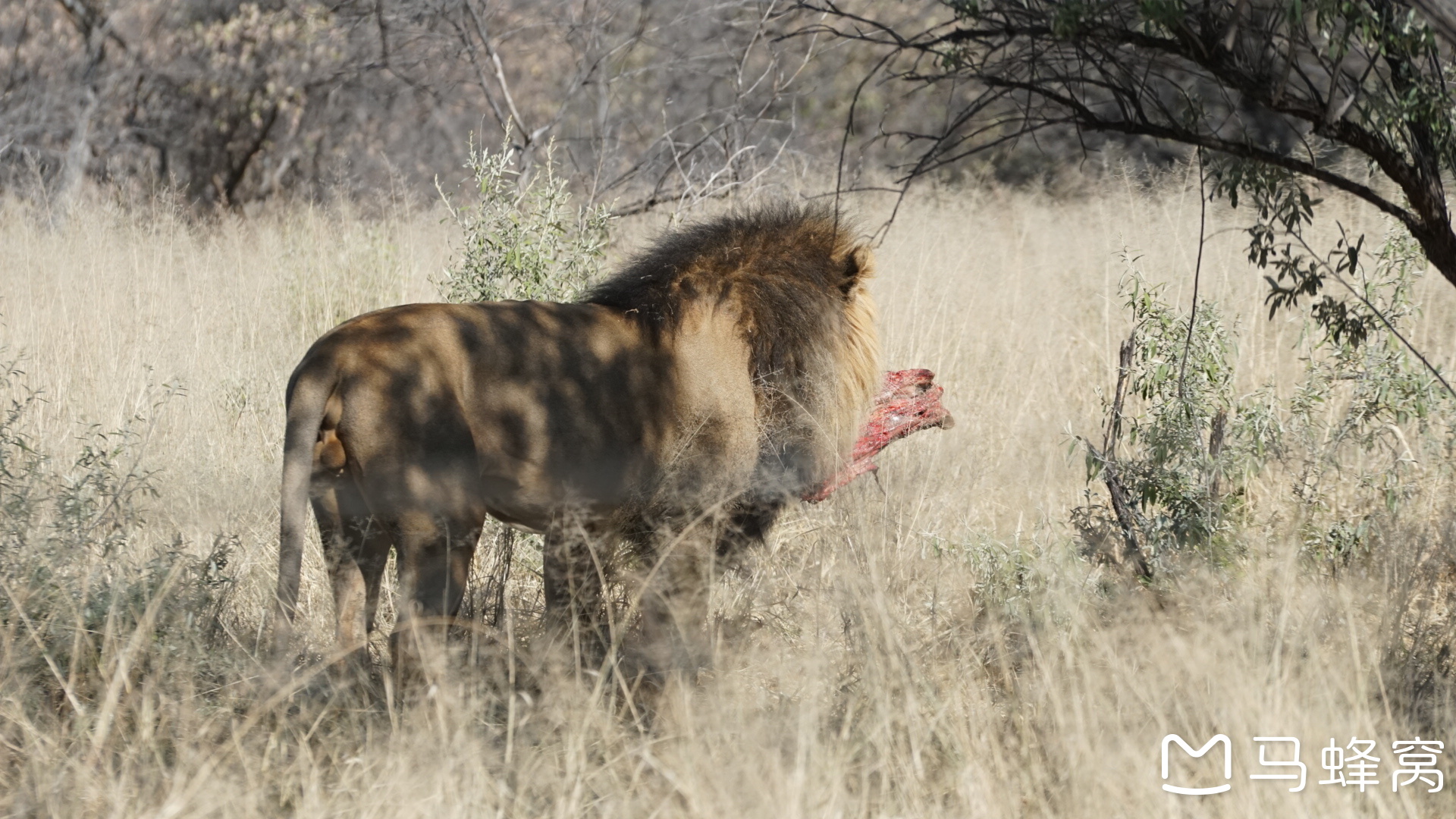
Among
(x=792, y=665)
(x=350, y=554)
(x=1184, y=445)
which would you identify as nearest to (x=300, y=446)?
(x=350, y=554)

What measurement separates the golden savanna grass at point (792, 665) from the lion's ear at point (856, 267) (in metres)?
0.68

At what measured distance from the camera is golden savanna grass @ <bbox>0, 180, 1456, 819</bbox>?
295 centimetres

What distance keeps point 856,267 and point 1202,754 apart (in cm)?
207

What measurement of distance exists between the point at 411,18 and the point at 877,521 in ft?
24.7

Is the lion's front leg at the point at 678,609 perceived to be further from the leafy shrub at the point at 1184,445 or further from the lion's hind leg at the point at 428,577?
the leafy shrub at the point at 1184,445

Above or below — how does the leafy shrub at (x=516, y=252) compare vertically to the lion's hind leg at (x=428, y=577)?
above

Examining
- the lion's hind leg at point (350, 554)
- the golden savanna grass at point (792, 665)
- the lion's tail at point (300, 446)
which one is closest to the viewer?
the golden savanna grass at point (792, 665)

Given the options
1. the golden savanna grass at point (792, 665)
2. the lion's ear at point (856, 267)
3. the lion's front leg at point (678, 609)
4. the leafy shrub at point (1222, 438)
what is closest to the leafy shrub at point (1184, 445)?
the leafy shrub at point (1222, 438)

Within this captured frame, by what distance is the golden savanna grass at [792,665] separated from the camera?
9.68ft

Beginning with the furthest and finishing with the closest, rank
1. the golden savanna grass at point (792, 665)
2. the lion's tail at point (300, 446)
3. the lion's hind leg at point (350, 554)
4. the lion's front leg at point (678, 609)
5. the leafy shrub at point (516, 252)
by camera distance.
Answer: the leafy shrub at point (516, 252), the lion's front leg at point (678, 609), the lion's hind leg at point (350, 554), the lion's tail at point (300, 446), the golden savanna grass at point (792, 665)

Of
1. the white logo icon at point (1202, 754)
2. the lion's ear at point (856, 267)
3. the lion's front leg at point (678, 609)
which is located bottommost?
the white logo icon at point (1202, 754)

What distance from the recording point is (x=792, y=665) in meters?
3.87

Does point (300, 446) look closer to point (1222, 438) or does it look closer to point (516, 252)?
point (516, 252)

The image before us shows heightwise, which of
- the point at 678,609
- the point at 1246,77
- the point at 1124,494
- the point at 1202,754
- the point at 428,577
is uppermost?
the point at 1246,77
